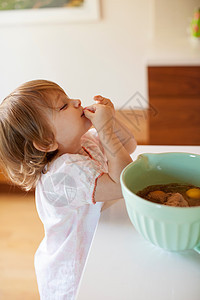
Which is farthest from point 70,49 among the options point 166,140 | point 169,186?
point 169,186

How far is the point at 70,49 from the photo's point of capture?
293 cm

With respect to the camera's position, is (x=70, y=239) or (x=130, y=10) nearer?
(x=70, y=239)

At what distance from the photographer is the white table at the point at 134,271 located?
23.9 inches

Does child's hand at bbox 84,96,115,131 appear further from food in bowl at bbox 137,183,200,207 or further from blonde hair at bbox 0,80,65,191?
food in bowl at bbox 137,183,200,207

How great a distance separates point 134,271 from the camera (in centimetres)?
65

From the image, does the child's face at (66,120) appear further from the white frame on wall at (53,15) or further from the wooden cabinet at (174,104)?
the white frame on wall at (53,15)

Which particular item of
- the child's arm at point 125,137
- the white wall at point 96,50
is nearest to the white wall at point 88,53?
the white wall at point 96,50

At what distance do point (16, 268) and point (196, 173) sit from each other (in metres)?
1.48

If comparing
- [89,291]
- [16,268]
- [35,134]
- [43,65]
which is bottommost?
[16,268]

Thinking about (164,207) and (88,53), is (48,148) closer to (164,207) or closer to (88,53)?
(164,207)

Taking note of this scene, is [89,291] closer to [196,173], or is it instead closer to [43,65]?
[196,173]

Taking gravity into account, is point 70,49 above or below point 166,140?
above

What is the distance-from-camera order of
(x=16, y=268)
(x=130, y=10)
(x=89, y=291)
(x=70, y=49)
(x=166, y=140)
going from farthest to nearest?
(x=70, y=49)
(x=130, y=10)
(x=166, y=140)
(x=16, y=268)
(x=89, y=291)

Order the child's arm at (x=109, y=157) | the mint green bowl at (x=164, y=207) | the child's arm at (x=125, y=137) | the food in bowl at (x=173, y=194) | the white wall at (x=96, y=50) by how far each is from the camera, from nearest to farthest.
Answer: the mint green bowl at (x=164, y=207) → the food in bowl at (x=173, y=194) → the child's arm at (x=109, y=157) → the child's arm at (x=125, y=137) → the white wall at (x=96, y=50)
